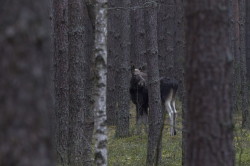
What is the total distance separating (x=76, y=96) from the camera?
13.5 meters

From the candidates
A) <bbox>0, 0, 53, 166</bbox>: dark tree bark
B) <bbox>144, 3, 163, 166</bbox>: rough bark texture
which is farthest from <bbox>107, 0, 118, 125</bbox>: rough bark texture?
<bbox>0, 0, 53, 166</bbox>: dark tree bark

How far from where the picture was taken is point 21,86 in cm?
335

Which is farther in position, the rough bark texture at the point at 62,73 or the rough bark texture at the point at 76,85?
the rough bark texture at the point at 62,73

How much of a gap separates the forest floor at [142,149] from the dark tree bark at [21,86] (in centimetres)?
942

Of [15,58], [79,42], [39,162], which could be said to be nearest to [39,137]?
[39,162]

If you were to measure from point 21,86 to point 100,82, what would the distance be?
16.4ft

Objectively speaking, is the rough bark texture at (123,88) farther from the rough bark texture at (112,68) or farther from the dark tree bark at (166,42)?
the dark tree bark at (166,42)

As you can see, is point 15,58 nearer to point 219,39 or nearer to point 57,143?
point 219,39

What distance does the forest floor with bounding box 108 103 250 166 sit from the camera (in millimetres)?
14586

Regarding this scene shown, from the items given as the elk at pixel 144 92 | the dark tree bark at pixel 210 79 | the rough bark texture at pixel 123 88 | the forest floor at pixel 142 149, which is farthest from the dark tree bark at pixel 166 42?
the dark tree bark at pixel 210 79

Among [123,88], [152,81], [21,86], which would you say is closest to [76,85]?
[152,81]

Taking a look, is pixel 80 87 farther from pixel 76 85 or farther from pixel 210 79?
pixel 210 79

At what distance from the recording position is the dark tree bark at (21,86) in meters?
3.33

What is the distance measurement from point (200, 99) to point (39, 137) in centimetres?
327
